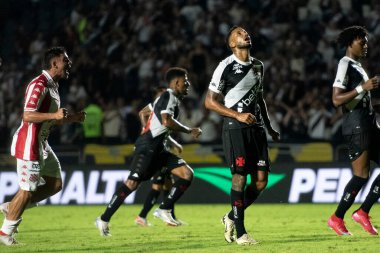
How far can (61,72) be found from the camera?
10.8m

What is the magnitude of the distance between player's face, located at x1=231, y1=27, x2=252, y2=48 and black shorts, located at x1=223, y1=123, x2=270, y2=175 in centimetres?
93

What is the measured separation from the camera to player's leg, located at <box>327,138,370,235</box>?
1085 centimetres

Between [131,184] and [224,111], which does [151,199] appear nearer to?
[131,184]

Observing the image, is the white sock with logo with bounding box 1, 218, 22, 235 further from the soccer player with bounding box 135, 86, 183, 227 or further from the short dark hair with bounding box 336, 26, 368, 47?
the short dark hair with bounding box 336, 26, 368, 47

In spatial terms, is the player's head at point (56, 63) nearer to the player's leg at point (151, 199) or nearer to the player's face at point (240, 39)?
the player's face at point (240, 39)

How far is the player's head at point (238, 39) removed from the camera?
10156 millimetres

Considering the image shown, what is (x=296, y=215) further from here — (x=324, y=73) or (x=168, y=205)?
(x=324, y=73)

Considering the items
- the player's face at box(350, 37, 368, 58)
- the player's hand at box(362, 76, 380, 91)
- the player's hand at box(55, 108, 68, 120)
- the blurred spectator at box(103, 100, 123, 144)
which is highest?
the player's face at box(350, 37, 368, 58)

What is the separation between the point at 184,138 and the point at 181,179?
775 cm

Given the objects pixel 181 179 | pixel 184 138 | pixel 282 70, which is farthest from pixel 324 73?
pixel 181 179

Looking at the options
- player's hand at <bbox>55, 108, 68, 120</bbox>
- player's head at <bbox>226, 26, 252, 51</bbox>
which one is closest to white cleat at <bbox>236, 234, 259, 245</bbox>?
player's head at <bbox>226, 26, 252, 51</bbox>

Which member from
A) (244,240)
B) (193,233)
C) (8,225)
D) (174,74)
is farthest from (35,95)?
(174,74)

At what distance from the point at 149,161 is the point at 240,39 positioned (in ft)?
10.6

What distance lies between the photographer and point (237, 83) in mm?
10141
